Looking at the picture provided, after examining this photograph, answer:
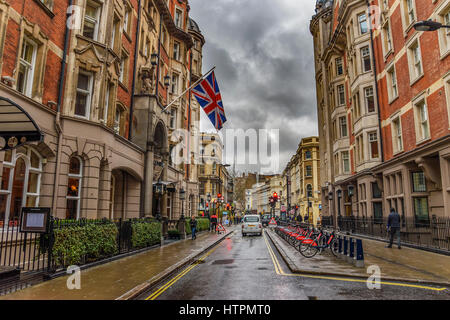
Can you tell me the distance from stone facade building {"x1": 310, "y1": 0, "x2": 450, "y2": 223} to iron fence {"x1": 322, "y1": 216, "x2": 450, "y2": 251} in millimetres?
526

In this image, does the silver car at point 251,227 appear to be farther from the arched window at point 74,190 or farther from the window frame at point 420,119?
the arched window at point 74,190

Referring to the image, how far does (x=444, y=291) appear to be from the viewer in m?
7.17

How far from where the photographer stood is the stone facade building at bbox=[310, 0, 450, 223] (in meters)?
15.4

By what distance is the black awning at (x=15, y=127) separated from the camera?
8328 millimetres

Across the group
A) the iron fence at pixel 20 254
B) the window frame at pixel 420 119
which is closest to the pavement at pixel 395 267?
the window frame at pixel 420 119

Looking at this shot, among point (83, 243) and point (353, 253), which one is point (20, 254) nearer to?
point (83, 243)

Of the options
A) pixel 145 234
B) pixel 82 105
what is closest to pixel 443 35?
pixel 145 234

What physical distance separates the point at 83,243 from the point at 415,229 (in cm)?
1646

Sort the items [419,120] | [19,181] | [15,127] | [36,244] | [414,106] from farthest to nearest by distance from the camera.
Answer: [414,106]
[419,120]
[19,181]
[36,244]
[15,127]

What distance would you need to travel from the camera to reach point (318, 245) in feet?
43.1

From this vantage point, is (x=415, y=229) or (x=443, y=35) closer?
(x=443, y=35)

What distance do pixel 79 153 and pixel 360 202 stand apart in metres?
22.1

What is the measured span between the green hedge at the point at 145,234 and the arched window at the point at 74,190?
2.60 m
